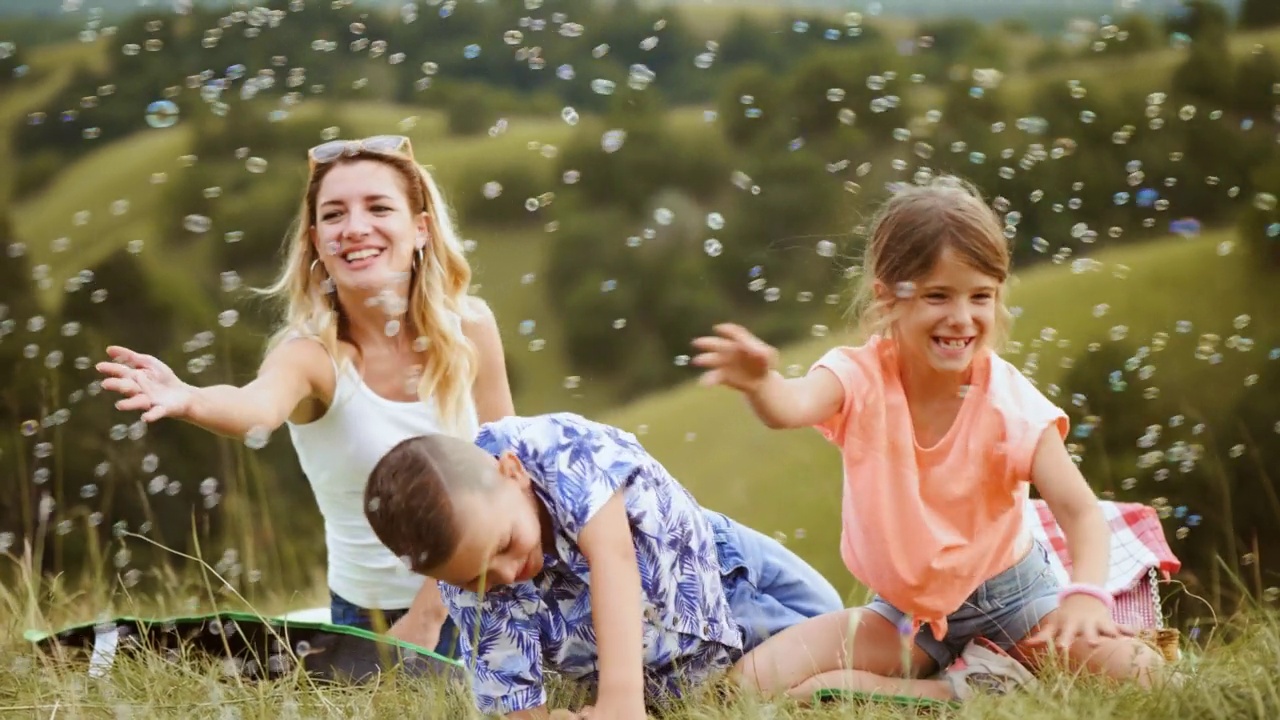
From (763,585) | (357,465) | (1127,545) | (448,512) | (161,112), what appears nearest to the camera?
(448,512)

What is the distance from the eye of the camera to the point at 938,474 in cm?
296

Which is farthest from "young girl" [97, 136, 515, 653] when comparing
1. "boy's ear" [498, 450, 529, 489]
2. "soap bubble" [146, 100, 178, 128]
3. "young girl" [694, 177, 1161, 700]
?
"young girl" [694, 177, 1161, 700]

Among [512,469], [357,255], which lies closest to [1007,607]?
[512,469]

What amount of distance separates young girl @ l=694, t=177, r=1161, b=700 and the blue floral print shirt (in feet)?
0.79

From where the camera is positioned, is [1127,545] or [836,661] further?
[1127,545]

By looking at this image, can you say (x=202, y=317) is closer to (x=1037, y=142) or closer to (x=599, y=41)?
(x=599, y=41)

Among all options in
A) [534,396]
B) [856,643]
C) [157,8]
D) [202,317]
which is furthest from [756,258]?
[856,643]

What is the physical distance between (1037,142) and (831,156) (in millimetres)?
1576

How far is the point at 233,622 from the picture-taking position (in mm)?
3166

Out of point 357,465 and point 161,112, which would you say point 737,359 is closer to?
point 357,465

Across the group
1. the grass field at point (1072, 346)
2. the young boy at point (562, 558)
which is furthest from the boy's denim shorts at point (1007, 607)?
the grass field at point (1072, 346)

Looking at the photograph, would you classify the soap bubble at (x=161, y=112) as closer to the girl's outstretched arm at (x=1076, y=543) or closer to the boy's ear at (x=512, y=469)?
the boy's ear at (x=512, y=469)

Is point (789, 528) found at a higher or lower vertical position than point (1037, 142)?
lower

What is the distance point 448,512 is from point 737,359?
61cm
